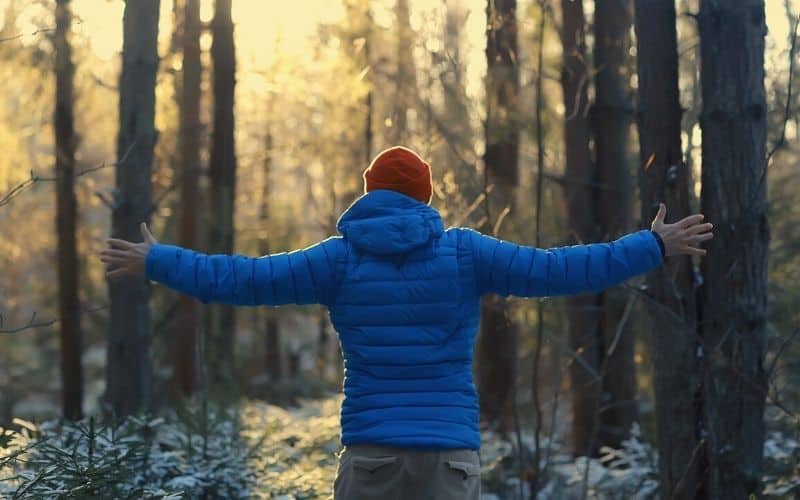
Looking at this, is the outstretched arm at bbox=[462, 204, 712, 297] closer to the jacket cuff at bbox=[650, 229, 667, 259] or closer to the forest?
the jacket cuff at bbox=[650, 229, 667, 259]

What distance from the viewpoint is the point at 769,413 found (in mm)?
10023

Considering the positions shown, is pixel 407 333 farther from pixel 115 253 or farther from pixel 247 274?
pixel 115 253

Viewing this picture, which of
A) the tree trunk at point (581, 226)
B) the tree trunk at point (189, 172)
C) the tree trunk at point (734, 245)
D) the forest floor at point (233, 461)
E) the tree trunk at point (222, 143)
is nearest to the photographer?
the forest floor at point (233, 461)

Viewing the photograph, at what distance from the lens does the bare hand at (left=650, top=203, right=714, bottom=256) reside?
405 cm

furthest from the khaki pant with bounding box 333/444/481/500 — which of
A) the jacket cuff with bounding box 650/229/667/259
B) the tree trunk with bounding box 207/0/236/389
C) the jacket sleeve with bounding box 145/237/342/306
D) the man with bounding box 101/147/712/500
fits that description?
the tree trunk with bounding box 207/0/236/389

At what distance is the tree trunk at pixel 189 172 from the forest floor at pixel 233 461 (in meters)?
5.92

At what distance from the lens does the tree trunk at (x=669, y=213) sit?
6273 mm

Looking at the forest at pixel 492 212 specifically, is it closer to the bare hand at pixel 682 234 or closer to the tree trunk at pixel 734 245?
the tree trunk at pixel 734 245

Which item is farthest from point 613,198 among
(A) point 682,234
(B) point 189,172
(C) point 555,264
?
(C) point 555,264

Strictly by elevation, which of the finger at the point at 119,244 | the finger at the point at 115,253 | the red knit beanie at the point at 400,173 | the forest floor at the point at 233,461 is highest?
the red knit beanie at the point at 400,173

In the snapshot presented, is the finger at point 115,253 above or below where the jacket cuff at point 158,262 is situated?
above

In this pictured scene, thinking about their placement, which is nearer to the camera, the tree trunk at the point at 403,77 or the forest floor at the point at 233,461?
the forest floor at the point at 233,461

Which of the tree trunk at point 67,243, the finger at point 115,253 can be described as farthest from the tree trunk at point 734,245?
the tree trunk at point 67,243

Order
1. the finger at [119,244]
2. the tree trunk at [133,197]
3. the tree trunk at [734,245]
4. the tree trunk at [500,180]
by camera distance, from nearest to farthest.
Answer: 1. the finger at [119,244]
2. the tree trunk at [734,245]
3. the tree trunk at [133,197]
4. the tree trunk at [500,180]
